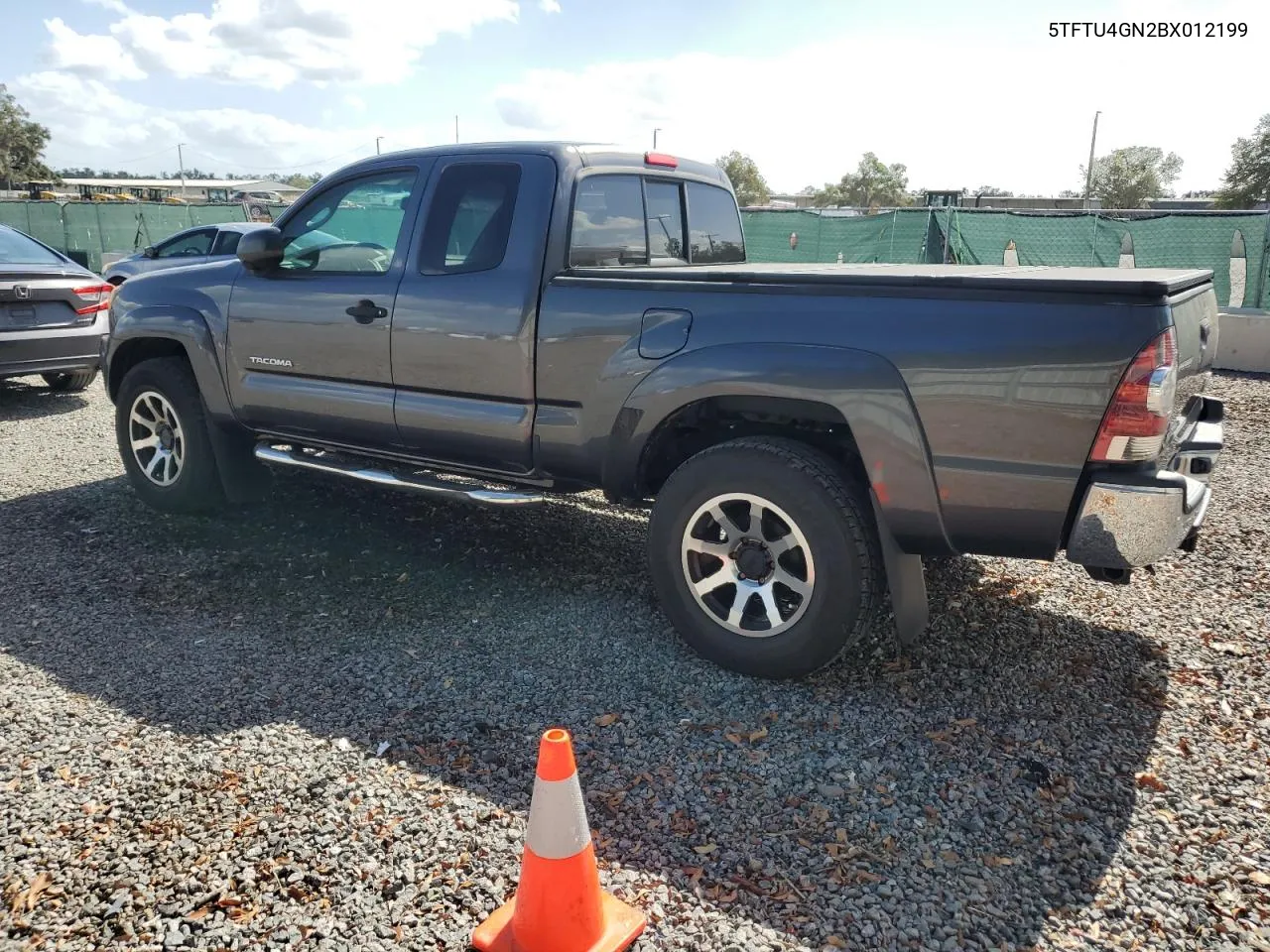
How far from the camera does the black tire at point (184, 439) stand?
5402mm

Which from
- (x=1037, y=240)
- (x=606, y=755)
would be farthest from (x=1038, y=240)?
(x=606, y=755)

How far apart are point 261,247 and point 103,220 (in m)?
22.9

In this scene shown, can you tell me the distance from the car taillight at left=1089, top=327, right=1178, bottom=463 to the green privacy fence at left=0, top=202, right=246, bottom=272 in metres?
23.9

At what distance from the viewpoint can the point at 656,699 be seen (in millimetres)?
3562

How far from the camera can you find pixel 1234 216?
12.4 meters

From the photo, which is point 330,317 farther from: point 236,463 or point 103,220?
Answer: point 103,220

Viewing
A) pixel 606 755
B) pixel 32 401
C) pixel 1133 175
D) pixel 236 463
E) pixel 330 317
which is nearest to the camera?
pixel 606 755

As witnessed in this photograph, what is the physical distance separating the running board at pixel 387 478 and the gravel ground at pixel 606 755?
0.51 m

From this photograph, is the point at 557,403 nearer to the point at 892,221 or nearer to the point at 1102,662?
the point at 1102,662

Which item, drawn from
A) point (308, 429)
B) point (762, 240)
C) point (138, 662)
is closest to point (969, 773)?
point (138, 662)

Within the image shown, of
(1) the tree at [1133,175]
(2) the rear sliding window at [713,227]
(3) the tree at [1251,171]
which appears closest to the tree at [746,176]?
(1) the tree at [1133,175]

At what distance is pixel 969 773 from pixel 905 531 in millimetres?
824

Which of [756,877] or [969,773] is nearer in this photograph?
[756,877]

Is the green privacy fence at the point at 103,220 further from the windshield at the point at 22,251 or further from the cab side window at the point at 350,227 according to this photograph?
the cab side window at the point at 350,227
